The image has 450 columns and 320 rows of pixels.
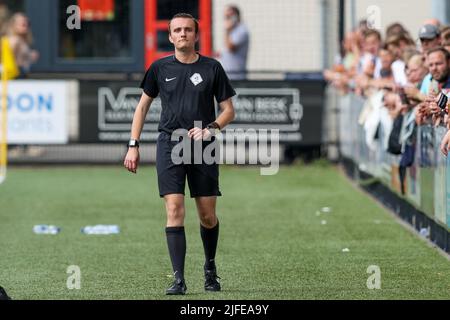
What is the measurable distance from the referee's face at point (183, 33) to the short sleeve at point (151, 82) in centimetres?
29

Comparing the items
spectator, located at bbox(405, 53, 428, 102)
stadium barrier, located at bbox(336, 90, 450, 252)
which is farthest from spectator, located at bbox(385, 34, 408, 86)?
spectator, located at bbox(405, 53, 428, 102)

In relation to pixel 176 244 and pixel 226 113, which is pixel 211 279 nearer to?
pixel 176 244

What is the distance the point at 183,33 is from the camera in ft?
30.9

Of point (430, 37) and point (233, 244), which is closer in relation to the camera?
point (233, 244)

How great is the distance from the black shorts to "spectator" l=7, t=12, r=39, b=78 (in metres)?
13.1

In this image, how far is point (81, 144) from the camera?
70.7 ft

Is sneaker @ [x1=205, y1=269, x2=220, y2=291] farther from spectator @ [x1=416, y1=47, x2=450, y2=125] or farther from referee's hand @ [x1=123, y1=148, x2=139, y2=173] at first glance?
spectator @ [x1=416, y1=47, x2=450, y2=125]

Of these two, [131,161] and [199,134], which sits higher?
[199,134]

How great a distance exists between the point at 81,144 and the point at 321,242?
369 inches

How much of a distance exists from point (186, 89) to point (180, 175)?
0.60 m

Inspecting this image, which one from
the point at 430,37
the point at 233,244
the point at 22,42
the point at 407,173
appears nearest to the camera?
the point at 233,244

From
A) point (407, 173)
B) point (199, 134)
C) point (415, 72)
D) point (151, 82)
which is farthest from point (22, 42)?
point (199, 134)

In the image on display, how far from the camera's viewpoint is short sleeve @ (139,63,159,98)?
9656 mm

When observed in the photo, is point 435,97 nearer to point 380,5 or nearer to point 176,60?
point 176,60
